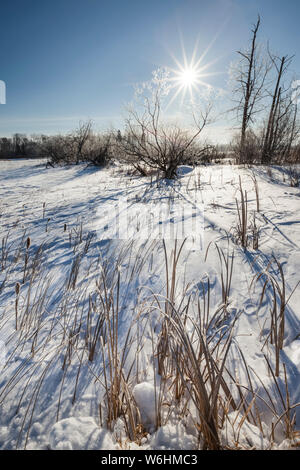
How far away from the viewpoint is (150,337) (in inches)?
50.7

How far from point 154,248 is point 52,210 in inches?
114

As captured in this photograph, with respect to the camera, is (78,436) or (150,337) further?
(150,337)

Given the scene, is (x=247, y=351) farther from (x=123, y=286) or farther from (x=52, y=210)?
(x=52, y=210)

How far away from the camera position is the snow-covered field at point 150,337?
810 mm

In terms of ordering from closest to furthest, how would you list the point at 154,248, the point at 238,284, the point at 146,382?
the point at 146,382 < the point at 238,284 < the point at 154,248

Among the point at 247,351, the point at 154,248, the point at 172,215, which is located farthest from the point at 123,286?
the point at 172,215

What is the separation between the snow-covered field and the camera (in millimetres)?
810

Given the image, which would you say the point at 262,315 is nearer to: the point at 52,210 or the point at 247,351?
the point at 247,351

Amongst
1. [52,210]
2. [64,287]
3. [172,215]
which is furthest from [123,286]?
[52,210]

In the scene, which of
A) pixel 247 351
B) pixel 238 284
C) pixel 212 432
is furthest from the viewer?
pixel 238 284

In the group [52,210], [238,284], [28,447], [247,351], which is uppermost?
[52,210]
